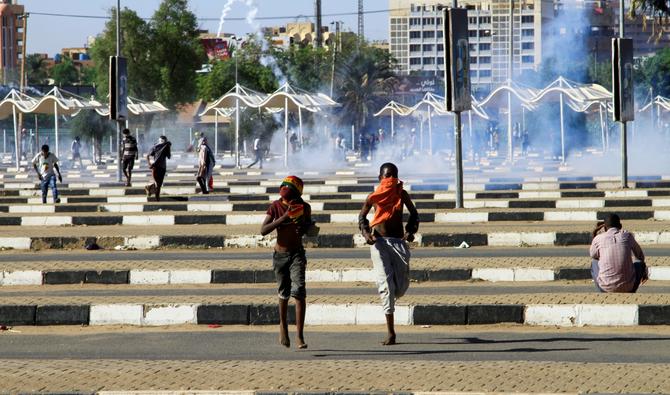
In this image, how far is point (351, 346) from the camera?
33.3 ft

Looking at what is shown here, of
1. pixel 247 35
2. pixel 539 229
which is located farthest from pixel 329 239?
pixel 247 35

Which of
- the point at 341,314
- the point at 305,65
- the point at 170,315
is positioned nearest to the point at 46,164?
the point at 170,315

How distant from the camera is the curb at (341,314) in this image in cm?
1116

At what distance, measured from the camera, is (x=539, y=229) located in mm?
19156

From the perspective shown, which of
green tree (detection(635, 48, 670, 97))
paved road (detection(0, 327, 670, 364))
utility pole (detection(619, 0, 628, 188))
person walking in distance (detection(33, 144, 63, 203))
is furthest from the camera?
green tree (detection(635, 48, 670, 97))

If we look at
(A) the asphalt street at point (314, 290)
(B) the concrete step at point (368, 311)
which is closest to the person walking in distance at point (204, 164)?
(A) the asphalt street at point (314, 290)

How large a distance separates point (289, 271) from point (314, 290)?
371 cm

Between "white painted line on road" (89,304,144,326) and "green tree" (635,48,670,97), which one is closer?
"white painted line on road" (89,304,144,326)

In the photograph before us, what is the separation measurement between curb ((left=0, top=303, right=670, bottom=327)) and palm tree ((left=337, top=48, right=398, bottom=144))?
71133 millimetres

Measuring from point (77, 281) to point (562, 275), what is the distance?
5413 mm

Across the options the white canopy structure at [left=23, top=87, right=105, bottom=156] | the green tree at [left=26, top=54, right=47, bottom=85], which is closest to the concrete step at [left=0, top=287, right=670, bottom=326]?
the white canopy structure at [left=23, top=87, right=105, bottom=156]

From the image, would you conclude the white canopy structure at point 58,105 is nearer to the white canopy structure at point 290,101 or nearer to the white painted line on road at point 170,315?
the white canopy structure at point 290,101

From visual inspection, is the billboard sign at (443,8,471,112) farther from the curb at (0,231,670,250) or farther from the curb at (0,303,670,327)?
the curb at (0,303,670,327)

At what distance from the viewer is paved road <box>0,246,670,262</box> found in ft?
55.9
